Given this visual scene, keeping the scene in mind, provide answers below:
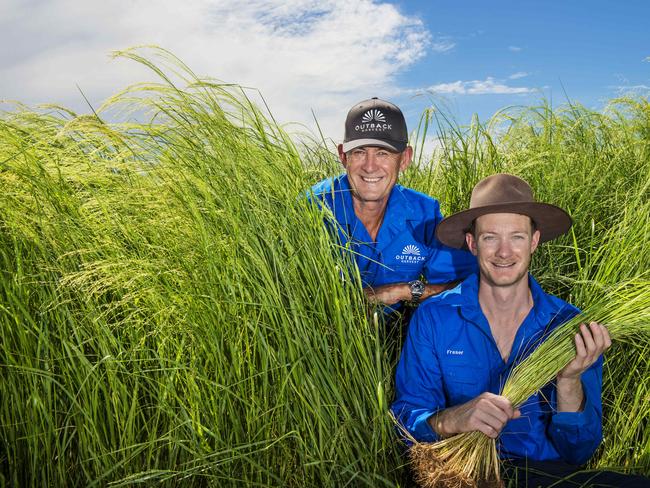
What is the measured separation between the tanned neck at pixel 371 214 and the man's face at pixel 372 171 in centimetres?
3

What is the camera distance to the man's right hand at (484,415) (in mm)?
2189

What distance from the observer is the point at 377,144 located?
3615 mm

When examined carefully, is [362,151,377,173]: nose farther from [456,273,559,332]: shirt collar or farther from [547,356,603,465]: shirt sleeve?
[547,356,603,465]: shirt sleeve

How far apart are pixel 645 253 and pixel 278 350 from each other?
6.70ft

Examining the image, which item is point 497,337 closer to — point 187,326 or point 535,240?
point 535,240

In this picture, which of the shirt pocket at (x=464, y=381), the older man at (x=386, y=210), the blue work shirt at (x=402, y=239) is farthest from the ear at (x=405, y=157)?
the shirt pocket at (x=464, y=381)

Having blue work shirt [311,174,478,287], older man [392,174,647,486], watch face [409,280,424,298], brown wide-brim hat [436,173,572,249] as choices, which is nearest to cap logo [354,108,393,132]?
blue work shirt [311,174,478,287]

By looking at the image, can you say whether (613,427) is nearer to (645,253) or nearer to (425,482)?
(645,253)

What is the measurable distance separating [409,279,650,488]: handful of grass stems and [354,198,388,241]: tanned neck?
1.57m

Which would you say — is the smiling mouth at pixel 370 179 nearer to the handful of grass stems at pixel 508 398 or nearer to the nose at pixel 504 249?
the nose at pixel 504 249

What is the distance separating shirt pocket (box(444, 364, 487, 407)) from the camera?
8.46 feet

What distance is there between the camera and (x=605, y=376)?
10.6ft

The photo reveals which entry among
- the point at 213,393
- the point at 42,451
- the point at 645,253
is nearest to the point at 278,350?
the point at 213,393

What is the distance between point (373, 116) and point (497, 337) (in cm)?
159
